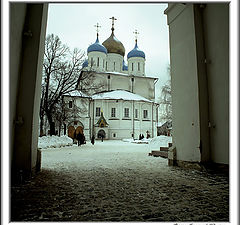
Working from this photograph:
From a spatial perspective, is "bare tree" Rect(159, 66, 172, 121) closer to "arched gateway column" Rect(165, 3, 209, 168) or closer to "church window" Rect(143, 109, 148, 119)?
"arched gateway column" Rect(165, 3, 209, 168)

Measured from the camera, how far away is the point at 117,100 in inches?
1455

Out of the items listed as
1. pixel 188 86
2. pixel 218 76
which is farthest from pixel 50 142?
pixel 218 76

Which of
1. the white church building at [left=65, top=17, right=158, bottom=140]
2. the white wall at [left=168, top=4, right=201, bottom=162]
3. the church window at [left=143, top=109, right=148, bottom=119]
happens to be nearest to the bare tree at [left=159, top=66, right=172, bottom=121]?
the white wall at [left=168, top=4, right=201, bottom=162]

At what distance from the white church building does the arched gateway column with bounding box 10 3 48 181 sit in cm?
2775

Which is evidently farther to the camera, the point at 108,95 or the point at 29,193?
the point at 108,95

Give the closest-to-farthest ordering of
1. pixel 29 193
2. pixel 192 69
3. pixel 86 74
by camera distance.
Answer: pixel 29 193 → pixel 192 69 → pixel 86 74

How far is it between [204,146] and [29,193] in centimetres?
402

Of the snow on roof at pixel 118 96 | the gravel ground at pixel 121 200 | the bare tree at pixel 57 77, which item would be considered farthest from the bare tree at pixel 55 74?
the snow on roof at pixel 118 96

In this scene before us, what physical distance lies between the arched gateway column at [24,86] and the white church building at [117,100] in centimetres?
2775

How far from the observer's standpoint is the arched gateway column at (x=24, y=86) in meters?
3.40

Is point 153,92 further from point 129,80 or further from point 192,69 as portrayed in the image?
point 192,69

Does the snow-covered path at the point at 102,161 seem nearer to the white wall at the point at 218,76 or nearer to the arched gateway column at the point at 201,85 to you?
the arched gateway column at the point at 201,85
